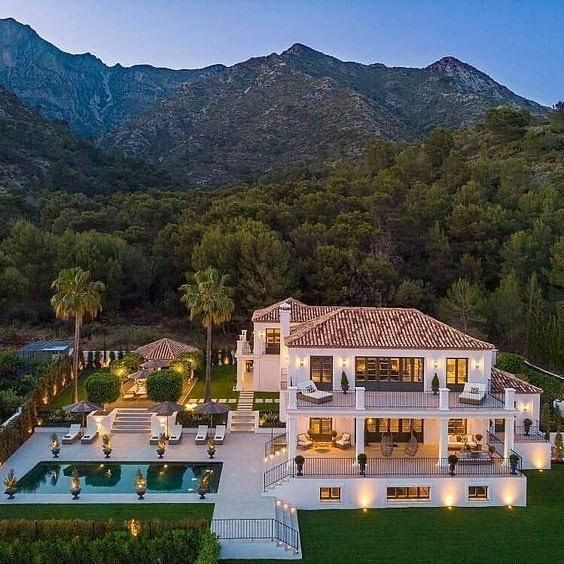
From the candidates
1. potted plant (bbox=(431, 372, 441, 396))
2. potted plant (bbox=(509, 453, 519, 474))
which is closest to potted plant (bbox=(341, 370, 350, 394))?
potted plant (bbox=(431, 372, 441, 396))

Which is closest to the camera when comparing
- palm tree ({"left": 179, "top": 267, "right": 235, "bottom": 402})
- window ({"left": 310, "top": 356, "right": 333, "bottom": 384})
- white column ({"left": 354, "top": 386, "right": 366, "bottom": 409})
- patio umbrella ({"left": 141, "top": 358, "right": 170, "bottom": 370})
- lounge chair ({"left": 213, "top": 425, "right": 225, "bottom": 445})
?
white column ({"left": 354, "top": 386, "right": 366, "bottom": 409})

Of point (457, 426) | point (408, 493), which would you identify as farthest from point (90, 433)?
point (457, 426)

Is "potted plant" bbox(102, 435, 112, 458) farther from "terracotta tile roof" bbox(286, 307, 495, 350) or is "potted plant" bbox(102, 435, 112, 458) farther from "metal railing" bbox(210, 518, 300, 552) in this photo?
"terracotta tile roof" bbox(286, 307, 495, 350)

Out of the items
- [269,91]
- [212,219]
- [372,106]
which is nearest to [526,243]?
[212,219]

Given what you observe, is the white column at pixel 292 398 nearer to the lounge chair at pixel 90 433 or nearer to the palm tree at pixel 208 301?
the palm tree at pixel 208 301

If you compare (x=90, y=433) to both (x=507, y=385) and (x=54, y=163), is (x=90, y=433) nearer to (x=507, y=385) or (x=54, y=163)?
(x=507, y=385)

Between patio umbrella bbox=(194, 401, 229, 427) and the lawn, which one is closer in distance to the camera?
the lawn
